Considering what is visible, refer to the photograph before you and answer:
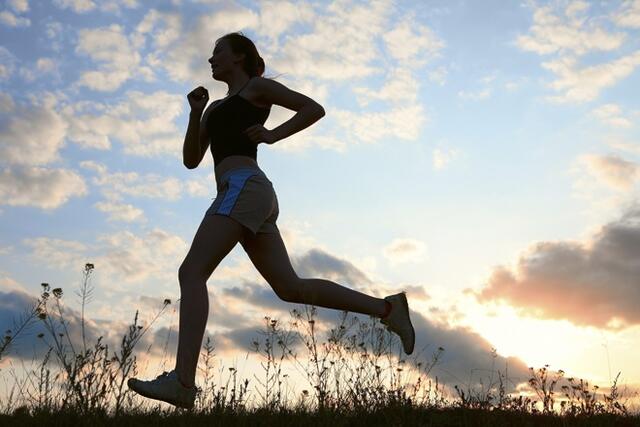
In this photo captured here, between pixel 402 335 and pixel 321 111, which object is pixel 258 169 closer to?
pixel 321 111

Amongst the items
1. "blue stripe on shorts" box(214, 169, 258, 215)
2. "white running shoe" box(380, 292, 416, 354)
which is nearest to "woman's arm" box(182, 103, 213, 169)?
"blue stripe on shorts" box(214, 169, 258, 215)

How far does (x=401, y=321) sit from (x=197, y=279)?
1745mm

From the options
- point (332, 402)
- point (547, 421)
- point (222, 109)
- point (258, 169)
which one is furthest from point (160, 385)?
point (547, 421)

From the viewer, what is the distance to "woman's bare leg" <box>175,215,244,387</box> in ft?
14.2

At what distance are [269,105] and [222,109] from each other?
0.34 meters

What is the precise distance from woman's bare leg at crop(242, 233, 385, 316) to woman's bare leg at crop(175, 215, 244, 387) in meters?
0.27

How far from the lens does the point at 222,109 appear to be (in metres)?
4.84

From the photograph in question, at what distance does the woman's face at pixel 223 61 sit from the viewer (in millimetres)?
5109

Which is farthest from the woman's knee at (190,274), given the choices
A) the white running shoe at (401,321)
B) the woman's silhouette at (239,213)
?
the white running shoe at (401,321)

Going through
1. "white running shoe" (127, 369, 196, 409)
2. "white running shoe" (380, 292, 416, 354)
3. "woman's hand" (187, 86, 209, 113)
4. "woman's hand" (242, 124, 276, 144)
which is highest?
"woman's hand" (187, 86, 209, 113)

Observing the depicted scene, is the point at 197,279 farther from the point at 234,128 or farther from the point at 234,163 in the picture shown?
the point at 234,128

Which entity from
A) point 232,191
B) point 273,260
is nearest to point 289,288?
point 273,260

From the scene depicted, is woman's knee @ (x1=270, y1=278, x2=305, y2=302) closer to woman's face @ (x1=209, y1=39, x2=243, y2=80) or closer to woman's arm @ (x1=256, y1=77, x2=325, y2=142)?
woman's arm @ (x1=256, y1=77, x2=325, y2=142)

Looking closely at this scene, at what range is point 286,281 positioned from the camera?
4.91m
